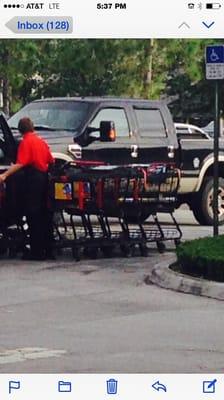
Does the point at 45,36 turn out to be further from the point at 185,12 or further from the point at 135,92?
the point at 135,92

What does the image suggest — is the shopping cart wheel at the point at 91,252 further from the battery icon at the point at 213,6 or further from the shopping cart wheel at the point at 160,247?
the battery icon at the point at 213,6

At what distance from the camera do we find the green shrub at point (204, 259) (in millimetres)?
10289

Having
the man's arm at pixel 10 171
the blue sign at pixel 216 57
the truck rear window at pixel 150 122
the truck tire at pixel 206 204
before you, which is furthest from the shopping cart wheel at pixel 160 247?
the truck tire at pixel 206 204

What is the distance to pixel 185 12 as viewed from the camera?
11.5ft

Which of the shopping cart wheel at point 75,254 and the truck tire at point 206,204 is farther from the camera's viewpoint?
the truck tire at point 206,204

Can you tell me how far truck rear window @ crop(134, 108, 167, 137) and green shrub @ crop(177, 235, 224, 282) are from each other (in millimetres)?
5681

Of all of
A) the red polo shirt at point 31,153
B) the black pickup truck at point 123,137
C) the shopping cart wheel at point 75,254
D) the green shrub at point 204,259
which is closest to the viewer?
the green shrub at point 204,259

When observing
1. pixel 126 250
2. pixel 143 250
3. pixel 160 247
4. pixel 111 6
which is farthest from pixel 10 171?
pixel 111 6

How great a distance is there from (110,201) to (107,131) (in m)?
3.35

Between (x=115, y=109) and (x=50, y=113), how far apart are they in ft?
3.50
